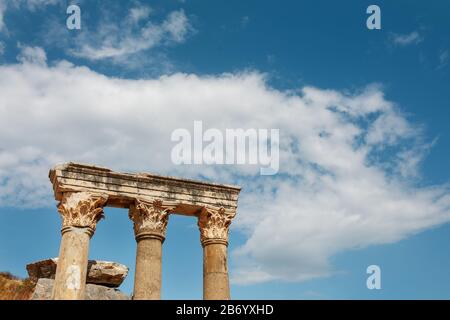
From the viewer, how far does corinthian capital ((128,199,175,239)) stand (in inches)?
690

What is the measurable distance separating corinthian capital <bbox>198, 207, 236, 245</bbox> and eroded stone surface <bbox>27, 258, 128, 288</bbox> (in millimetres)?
3397

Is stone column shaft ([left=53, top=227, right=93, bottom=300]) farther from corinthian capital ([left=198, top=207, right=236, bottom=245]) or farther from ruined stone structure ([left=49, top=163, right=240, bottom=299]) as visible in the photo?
corinthian capital ([left=198, top=207, right=236, bottom=245])

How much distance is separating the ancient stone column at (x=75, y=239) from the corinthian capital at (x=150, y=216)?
1206mm

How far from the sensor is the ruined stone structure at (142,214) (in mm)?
15991

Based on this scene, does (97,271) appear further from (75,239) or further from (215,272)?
(215,272)

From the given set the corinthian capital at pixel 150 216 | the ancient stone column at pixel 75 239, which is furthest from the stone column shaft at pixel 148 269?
the ancient stone column at pixel 75 239

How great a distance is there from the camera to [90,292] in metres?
17.8

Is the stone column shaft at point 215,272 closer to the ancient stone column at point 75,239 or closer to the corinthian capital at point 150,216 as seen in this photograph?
the corinthian capital at point 150,216
